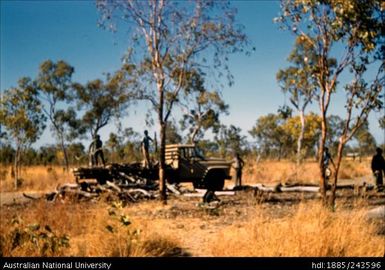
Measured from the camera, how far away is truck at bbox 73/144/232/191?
62.4ft

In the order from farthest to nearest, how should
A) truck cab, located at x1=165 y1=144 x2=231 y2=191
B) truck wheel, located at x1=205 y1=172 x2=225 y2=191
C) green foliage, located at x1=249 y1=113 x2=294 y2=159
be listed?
1. green foliage, located at x1=249 y1=113 x2=294 y2=159
2. truck wheel, located at x1=205 y1=172 x2=225 y2=191
3. truck cab, located at x1=165 y1=144 x2=231 y2=191

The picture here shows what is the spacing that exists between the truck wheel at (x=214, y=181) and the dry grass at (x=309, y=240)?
458 inches

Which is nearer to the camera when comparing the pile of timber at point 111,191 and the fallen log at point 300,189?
the pile of timber at point 111,191

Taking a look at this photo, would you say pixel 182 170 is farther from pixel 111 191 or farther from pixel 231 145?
pixel 231 145

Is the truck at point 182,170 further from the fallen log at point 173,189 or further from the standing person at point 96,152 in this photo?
the fallen log at point 173,189

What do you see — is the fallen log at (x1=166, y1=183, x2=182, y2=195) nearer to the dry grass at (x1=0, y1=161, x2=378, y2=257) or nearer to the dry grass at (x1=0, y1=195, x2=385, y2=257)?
the dry grass at (x1=0, y1=161, x2=378, y2=257)

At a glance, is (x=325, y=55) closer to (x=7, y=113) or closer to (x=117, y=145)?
(x=7, y=113)

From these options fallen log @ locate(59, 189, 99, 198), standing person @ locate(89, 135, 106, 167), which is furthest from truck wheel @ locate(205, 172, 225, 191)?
fallen log @ locate(59, 189, 99, 198)

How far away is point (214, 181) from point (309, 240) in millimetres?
13172

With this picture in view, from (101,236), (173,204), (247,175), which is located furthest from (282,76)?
(101,236)

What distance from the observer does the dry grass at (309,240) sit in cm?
703

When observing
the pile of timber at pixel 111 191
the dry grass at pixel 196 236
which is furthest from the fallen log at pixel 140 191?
the dry grass at pixel 196 236

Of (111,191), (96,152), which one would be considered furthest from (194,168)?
(111,191)

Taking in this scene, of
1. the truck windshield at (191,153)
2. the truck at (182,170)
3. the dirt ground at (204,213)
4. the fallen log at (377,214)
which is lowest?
the dirt ground at (204,213)
